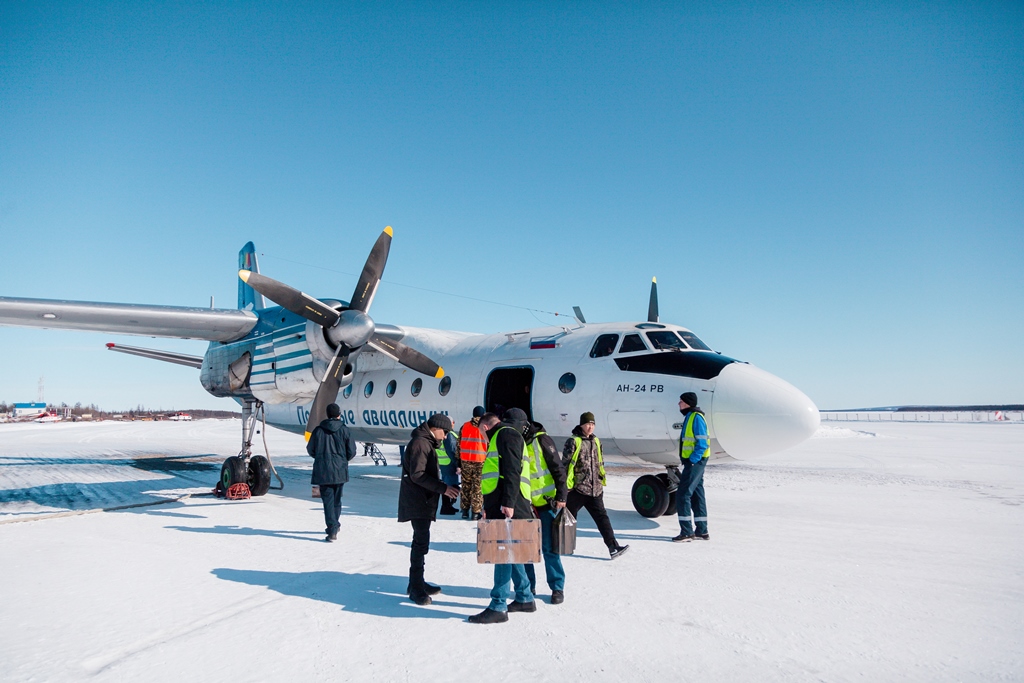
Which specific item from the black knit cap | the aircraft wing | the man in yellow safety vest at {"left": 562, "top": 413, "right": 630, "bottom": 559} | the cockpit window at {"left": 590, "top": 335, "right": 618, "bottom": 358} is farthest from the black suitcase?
the aircraft wing

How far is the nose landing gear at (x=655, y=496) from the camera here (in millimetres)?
9078

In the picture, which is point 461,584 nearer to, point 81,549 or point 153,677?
point 153,677

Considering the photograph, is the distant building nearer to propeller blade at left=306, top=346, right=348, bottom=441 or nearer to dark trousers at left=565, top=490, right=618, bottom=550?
propeller blade at left=306, top=346, right=348, bottom=441

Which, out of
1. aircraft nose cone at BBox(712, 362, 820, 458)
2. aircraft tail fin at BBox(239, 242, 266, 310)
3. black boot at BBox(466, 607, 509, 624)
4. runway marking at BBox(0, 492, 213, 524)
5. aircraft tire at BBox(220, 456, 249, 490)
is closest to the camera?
black boot at BBox(466, 607, 509, 624)

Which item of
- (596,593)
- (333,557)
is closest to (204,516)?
(333,557)

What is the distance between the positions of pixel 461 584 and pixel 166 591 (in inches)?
105

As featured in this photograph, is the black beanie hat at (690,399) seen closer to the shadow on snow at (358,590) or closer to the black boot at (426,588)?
the shadow on snow at (358,590)

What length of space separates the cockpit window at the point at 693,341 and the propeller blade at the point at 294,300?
6110 mm

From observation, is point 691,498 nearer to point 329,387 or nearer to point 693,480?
point 693,480

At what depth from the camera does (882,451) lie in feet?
74.1

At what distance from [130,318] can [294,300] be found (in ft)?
9.94

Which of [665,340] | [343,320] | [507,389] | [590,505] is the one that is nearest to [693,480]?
[590,505]

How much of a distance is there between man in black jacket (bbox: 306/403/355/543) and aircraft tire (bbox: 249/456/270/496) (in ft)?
13.8

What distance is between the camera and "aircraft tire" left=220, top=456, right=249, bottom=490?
11102mm
